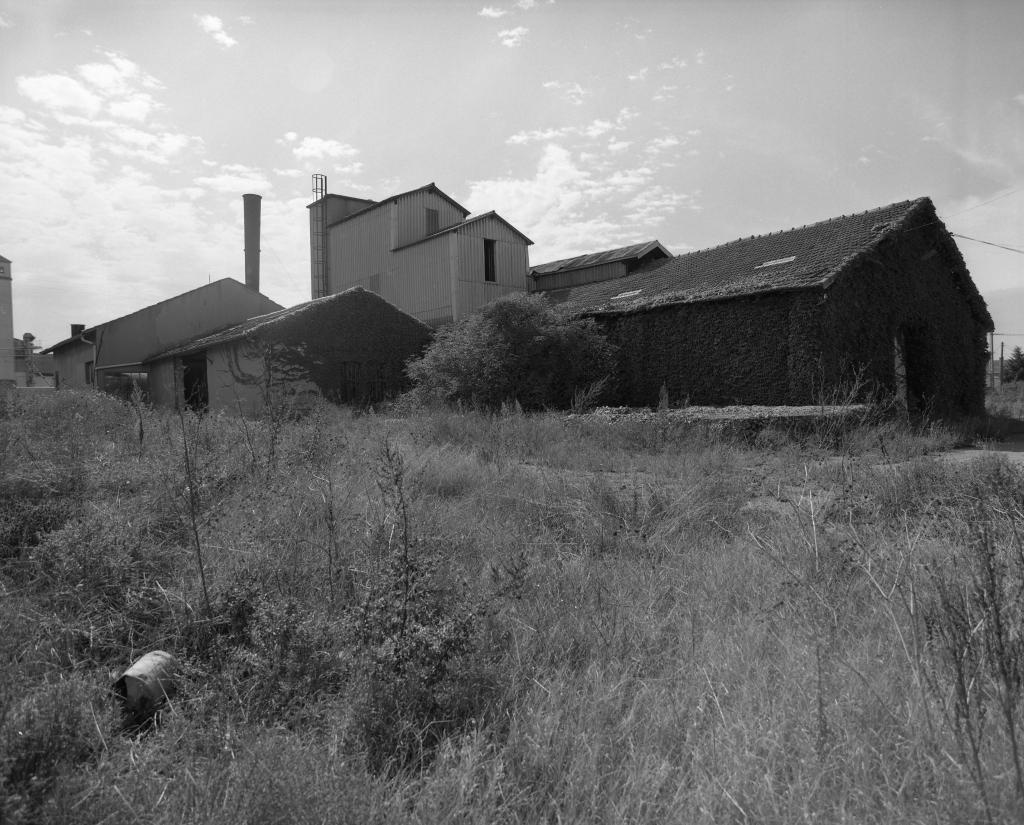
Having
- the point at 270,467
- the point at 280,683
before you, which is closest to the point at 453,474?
the point at 270,467

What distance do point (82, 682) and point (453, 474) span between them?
3651 millimetres

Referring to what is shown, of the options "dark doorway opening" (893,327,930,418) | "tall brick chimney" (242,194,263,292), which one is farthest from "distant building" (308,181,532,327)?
"dark doorway opening" (893,327,930,418)

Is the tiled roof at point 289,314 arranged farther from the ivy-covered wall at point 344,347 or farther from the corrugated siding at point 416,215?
the corrugated siding at point 416,215

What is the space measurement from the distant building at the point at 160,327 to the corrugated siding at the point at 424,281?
5225 mm

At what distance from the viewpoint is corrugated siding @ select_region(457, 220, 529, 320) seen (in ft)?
84.7

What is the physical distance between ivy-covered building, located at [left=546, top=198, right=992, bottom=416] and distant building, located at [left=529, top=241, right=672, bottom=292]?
5850mm

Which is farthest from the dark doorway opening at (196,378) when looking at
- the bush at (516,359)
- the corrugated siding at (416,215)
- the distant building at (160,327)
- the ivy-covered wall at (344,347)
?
the corrugated siding at (416,215)

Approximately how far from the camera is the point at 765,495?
18.8 feet

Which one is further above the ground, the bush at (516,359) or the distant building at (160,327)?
the distant building at (160,327)

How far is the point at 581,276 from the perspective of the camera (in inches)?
1089

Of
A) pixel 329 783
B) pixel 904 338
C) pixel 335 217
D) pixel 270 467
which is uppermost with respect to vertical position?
pixel 335 217

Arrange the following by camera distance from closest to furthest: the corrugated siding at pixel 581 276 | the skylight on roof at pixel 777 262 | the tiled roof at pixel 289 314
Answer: the skylight on roof at pixel 777 262 < the tiled roof at pixel 289 314 < the corrugated siding at pixel 581 276

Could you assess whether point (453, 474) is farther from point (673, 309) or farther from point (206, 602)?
point (673, 309)

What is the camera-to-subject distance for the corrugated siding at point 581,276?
2598 cm
